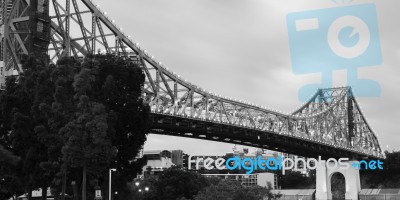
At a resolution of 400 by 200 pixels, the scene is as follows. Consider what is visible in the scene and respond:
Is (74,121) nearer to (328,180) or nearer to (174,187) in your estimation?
(174,187)

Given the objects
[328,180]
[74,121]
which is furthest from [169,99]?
[328,180]

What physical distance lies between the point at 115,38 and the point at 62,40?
7324 millimetres

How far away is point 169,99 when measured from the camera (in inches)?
2820

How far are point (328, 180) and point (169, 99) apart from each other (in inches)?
2073

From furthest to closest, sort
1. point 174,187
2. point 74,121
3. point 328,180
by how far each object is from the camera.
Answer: point 328,180, point 174,187, point 74,121

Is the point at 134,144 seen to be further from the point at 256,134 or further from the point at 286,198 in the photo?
the point at 286,198

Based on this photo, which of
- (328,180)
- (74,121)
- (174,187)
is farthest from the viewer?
(328,180)

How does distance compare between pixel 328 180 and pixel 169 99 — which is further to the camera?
pixel 328 180

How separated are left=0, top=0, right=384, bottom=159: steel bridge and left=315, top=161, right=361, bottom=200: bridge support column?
262cm

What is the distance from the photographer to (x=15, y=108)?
140ft

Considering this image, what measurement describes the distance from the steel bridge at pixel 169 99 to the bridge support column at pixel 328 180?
262 centimetres

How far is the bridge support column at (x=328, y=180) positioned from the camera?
4395 inches

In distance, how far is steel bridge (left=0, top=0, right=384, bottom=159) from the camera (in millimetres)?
56625

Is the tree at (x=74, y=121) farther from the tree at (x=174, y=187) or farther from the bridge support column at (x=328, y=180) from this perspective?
the bridge support column at (x=328, y=180)
